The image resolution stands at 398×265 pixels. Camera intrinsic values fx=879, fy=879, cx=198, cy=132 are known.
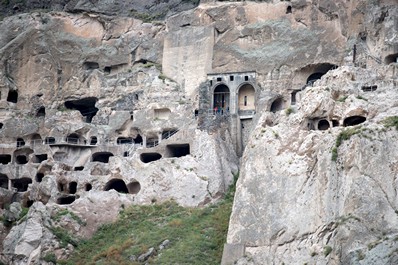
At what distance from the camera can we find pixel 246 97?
6438cm

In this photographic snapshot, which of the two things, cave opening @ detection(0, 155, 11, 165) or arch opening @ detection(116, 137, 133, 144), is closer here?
arch opening @ detection(116, 137, 133, 144)

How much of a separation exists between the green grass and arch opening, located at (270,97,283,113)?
26.9 ft

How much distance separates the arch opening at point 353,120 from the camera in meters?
52.3

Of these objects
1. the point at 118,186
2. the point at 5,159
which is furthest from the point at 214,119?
the point at 5,159

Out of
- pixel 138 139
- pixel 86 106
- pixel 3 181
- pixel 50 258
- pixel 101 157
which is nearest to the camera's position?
pixel 50 258

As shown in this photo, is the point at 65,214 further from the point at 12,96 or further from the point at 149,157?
the point at 12,96

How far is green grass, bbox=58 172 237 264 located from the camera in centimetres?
5103

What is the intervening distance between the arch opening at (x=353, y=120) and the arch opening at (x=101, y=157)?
19.4 metres

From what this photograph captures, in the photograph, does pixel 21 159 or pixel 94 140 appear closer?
pixel 94 140

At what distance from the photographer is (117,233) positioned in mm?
55281

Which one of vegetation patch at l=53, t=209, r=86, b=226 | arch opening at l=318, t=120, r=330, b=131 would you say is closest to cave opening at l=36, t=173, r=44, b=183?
vegetation patch at l=53, t=209, r=86, b=226

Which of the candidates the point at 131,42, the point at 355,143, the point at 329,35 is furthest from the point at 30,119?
the point at 355,143

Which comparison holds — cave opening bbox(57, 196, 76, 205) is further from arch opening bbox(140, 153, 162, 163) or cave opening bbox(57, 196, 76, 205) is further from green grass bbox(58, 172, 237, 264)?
arch opening bbox(140, 153, 162, 163)

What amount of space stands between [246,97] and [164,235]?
50.3ft
